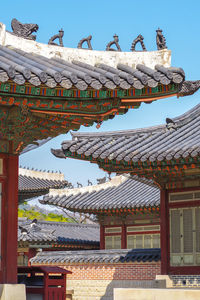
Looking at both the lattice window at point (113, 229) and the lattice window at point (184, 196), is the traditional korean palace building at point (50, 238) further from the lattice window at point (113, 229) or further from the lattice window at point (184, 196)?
the lattice window at point (184, 196)

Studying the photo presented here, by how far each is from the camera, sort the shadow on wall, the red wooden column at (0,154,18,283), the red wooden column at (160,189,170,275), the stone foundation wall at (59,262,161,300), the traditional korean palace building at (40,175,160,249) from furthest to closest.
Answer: the traditional korean palace building at (40,175,160,249) < the stone foundation wall at (59,262,161,300) < the shadow on wall < the red wooden column at (160,189,170,275) < the red wooden column at (0,154,18,283)

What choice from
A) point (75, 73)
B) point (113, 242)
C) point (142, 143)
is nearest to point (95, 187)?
point (113, 242)

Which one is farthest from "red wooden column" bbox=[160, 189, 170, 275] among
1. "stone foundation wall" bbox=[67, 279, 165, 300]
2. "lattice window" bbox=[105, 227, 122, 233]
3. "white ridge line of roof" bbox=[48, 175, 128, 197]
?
"white ridge line of roof" bbox=[48, 175, 128, 197]

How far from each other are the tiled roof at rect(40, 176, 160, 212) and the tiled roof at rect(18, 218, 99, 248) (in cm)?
165

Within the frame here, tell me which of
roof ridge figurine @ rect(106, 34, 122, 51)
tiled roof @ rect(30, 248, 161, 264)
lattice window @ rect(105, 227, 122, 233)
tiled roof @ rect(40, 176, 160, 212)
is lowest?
tiled roof @ rect(30, 248, 161, 264)

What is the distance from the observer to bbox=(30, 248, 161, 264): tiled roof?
20203 millimetres

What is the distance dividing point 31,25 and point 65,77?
1.72 meters

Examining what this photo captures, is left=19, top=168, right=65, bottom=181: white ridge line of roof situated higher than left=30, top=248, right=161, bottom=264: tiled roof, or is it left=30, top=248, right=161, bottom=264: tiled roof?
left=19, top=168, right=65, bottom=181: white ridge line of roof

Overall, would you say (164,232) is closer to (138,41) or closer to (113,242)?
(138,41)

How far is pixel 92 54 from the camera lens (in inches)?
387

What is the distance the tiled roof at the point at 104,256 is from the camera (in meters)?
20.2

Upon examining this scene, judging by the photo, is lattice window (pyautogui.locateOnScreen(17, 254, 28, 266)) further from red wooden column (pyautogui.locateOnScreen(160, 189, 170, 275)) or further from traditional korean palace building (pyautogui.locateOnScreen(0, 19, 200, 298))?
traditional korean palace building (pyautogui.locateOnScreen(0, 19, 200, 298))

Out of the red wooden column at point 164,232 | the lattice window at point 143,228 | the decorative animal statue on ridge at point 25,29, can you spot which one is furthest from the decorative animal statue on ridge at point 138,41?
the lattice window at point 143,228

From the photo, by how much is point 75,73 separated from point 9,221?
292 centimetres
